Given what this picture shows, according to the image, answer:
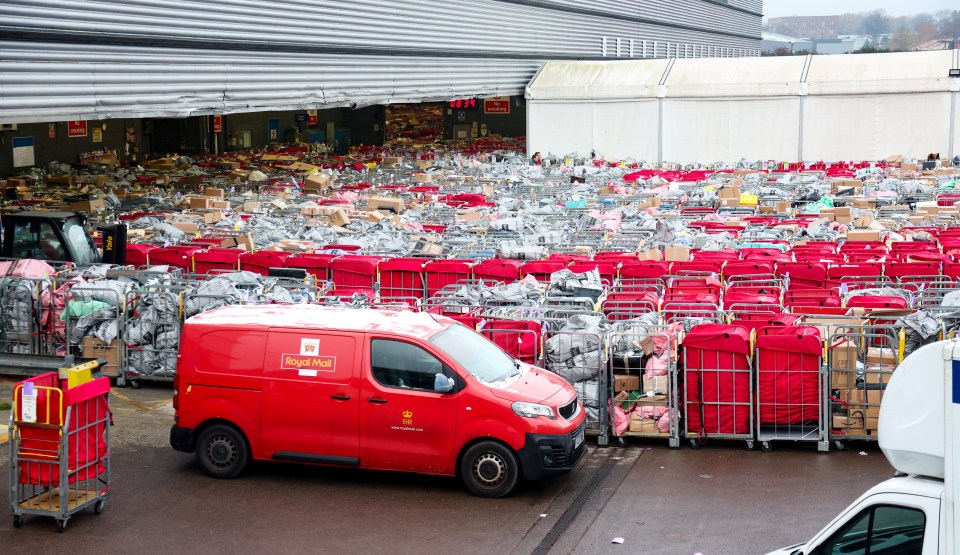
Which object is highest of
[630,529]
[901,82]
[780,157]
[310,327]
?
[901,82]

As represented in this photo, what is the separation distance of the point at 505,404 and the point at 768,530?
8.38 feet

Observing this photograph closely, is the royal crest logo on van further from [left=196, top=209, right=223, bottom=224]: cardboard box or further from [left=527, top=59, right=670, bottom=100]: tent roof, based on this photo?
[left=527, top=59, right=670, bottom=100]: tent roof

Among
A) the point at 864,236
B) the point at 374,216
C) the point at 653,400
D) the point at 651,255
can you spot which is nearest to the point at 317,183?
the point at 374,216

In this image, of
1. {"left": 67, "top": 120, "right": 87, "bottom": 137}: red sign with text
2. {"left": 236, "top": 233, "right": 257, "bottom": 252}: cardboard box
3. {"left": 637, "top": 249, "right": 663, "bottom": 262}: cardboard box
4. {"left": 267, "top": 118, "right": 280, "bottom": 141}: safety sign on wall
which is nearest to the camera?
{"left": 637, "top": 249, "right": 663, "bottom": 262}: cardboard box

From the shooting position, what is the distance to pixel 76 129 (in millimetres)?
36562

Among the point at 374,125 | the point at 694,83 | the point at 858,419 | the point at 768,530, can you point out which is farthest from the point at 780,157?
the point at 768,530

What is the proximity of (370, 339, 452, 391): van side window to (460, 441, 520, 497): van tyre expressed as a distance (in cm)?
76

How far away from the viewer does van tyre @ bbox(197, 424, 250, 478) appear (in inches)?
416

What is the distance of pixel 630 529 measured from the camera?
9.25 m

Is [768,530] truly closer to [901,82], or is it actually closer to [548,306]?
[548,306]

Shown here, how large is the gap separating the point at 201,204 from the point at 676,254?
13.7 m

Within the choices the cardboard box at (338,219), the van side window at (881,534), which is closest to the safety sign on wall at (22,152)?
the cardboard box at (338,219)

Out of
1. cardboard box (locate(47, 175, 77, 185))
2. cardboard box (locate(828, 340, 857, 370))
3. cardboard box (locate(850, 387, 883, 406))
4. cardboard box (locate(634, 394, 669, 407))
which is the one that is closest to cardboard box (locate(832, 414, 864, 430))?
cardboard box (locate(850, 387, 883, 406))

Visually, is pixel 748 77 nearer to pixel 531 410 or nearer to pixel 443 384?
pixel 531 410
